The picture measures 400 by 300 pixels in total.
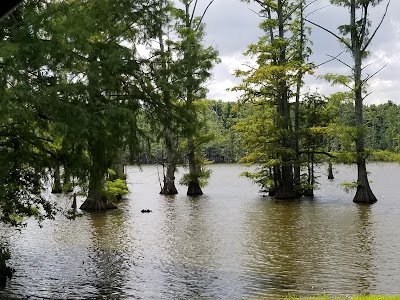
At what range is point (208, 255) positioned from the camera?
12.2m

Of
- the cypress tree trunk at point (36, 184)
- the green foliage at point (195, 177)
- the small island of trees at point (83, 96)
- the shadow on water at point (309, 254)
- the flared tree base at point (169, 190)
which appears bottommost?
the shadow on water at point (309, 254)

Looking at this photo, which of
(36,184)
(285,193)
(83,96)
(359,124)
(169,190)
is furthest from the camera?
(169,190)

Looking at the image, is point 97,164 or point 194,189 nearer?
point 97,164

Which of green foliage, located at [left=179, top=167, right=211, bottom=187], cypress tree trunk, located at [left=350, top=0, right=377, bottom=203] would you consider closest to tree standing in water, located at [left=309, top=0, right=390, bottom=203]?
cypress tree trunk, located at [left=350, top=0, right=377, bottom=203]

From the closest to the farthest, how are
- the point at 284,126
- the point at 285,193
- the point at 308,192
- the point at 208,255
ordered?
the point at 208,255 → the point at 285,193 → the point at 284,126 → the point at 308,192

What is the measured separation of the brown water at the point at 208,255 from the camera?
356 inches

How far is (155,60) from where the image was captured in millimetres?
10984

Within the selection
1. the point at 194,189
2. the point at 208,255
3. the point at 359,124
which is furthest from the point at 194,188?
the point at 208,255

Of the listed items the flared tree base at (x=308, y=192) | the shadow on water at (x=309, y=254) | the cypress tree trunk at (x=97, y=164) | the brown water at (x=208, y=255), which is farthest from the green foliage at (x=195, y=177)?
the cypress tree trunk at (x=97, y=164)

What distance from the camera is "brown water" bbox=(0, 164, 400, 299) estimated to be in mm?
9039

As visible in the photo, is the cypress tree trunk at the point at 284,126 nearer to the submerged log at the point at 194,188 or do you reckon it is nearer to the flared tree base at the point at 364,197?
the flared tree base at the point at 364,197

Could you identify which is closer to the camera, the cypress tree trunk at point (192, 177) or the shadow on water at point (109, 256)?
the shadow on water at point (109, 256)

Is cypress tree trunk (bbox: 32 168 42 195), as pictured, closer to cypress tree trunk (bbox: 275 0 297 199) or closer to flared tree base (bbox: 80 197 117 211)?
flared tree base (bbox: 80 197 117 211)

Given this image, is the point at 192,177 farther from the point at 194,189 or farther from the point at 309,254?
the point at 309,254
